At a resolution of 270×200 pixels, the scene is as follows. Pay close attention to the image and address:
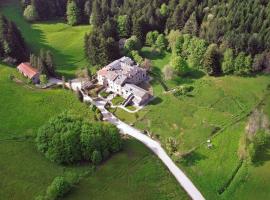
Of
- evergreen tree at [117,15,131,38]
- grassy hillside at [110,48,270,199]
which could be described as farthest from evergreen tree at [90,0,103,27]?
grassy hillside at [110,48,270,199]

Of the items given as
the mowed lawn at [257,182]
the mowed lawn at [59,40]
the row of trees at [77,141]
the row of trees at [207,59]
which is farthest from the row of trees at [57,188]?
the row of trees at [207,59]

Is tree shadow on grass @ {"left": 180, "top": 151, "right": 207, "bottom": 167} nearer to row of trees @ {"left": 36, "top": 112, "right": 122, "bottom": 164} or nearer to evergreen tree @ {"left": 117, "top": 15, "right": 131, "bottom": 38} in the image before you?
row of trees @ {"left": 36, "top": 112, "right": 122, "bottom": 164}

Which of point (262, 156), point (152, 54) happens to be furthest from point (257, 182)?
point (152, 54)

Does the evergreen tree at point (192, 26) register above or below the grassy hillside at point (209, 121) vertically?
above

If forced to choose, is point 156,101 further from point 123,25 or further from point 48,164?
point 123,25

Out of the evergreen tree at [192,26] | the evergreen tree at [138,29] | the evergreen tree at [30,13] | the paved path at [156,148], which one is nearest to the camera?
the paved path at [156,148]

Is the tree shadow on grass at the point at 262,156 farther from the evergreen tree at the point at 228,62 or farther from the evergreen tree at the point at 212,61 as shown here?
the evergreen tree at the point at 212,61
